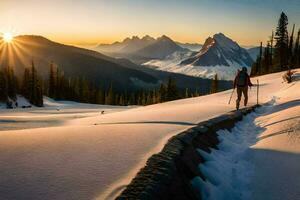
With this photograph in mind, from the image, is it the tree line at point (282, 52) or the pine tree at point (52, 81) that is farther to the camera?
the pine tree at point (52, 81)

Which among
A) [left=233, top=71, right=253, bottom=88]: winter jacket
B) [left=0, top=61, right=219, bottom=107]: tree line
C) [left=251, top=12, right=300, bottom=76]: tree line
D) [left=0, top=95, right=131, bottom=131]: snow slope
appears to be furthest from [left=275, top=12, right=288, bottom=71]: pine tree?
[left=233, top=71, right=253, bottom=88]: winter jacket

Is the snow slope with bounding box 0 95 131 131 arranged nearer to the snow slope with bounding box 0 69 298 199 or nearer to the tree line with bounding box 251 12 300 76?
the snow slope with bounding box 0 69 298 199

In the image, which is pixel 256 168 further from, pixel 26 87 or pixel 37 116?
pixel 26 87

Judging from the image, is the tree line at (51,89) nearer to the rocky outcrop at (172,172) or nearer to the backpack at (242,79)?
the backpack at (242,79)

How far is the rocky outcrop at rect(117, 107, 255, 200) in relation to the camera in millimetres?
4789

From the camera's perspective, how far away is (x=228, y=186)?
6430 millimetres

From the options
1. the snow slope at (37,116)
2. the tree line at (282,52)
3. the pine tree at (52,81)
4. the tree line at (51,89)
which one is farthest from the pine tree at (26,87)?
the tree line at (282,52)

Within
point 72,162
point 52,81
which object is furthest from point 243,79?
point 52,81

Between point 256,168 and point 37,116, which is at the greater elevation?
point 256,168

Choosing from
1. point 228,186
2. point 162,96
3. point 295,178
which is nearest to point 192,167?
point 228,186

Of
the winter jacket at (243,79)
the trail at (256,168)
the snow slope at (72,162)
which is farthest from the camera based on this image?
the winter jacket at (243,79)

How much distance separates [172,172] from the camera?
18.8 ft

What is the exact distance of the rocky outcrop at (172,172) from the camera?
4.79m

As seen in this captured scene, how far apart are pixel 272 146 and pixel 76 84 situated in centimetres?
11286
